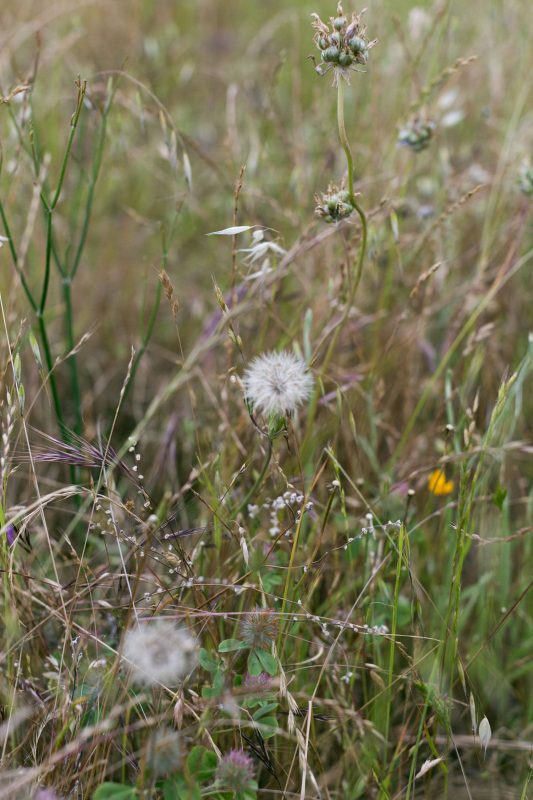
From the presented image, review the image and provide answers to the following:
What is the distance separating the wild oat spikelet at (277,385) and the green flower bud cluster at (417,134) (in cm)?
82

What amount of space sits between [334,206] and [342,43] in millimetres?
220

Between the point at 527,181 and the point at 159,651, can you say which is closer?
the point at 159,651

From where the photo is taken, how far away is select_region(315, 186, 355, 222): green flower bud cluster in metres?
1.12

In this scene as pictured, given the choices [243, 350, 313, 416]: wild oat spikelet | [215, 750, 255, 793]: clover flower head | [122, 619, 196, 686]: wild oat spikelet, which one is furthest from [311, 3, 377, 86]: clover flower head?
[215, 750, 255, 793]: clover flower head

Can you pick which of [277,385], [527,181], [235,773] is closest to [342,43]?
[277,385]

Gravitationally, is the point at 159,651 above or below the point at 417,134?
below

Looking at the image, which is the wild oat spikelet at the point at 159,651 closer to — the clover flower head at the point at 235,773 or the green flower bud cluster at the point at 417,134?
the clover flower head at the point at 235,773

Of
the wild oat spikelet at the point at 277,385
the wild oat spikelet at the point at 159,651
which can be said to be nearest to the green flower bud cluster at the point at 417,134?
the wild oat spikelet at the point at 277,385

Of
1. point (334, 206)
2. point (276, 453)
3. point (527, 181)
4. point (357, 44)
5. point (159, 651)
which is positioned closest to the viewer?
point (159, 651)

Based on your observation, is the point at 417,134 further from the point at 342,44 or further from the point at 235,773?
the point at 235,773

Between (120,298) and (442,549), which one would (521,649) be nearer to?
(442,549)

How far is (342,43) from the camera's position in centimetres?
102

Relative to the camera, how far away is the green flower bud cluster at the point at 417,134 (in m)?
1.67

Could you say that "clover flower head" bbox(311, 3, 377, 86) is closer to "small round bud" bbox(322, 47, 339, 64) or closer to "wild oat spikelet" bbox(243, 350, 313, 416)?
"small round bud" bbox(322, 47, 339, 64)
